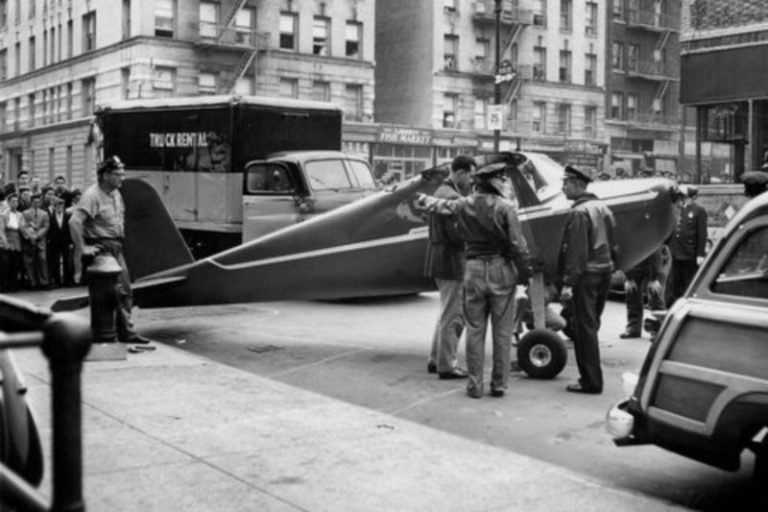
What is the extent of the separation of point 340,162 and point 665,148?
51.1 meters

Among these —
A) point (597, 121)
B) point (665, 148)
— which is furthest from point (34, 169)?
point (665, 148)

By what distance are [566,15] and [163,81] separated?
2556 centimetres

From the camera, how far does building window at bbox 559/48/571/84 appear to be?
59.1m

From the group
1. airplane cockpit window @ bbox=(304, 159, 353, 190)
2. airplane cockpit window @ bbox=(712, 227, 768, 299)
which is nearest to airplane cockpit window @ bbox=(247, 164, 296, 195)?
airplane cockpit window @ bbox=(304, 159, 353, 190)

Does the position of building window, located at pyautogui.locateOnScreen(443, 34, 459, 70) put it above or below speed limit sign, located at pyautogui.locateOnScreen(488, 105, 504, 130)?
above

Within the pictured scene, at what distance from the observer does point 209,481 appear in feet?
18.7

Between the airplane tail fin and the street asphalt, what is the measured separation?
2.87 m

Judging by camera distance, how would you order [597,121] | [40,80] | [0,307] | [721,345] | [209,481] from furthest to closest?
[597,121] → [40,80] → [209,481] → [721,345] → [0,307]

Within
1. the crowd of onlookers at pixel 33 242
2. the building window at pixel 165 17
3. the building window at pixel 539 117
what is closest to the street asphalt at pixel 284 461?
the crowd of onlookers at pixel 33 242

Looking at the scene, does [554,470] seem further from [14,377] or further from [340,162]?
[340,162]

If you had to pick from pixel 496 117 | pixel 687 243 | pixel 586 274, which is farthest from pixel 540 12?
pixel 586 274

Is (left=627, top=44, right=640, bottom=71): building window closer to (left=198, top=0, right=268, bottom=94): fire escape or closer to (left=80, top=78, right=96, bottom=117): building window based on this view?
(left=198, top=0, right=268, bottom=94): fire escape

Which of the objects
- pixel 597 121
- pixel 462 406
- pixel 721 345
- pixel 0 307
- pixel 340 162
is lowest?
pixel 462 406

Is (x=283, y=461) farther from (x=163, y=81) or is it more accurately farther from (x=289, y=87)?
(x=289, y=87)
